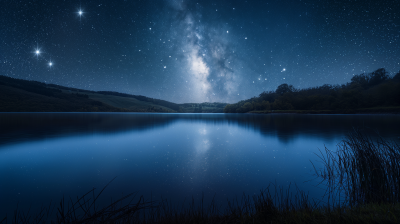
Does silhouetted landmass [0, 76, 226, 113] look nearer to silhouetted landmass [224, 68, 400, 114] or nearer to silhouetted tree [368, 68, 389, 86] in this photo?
silhouetted landmass [224, 68, 400, 114]

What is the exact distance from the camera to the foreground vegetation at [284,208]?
2932 millimetres

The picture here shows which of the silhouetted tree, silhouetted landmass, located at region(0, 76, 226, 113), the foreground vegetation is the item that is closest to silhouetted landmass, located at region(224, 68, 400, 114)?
the silhouetted tree

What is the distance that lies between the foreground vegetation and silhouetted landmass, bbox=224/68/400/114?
92.0 meters

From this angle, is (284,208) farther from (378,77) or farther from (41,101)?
(41,101)

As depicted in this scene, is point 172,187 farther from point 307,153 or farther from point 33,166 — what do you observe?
point 307,153

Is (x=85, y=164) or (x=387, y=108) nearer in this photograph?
(x=85, y=164)

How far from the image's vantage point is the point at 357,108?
252 feet

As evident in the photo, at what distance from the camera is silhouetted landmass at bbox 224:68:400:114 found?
6862cm

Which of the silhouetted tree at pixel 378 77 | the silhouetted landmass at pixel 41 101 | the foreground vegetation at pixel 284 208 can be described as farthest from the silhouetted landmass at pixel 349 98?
the silhouetted landmass at pixel 41 101

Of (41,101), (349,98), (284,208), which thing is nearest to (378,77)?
(349,98)

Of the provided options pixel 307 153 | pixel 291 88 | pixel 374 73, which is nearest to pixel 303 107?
pixel 291 88

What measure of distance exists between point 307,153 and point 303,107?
110 meters

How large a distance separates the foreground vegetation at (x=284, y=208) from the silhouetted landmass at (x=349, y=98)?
9196 cm

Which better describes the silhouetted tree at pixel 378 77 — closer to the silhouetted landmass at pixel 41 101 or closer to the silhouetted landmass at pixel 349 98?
the silhouetted landmass at pixel 349 98
